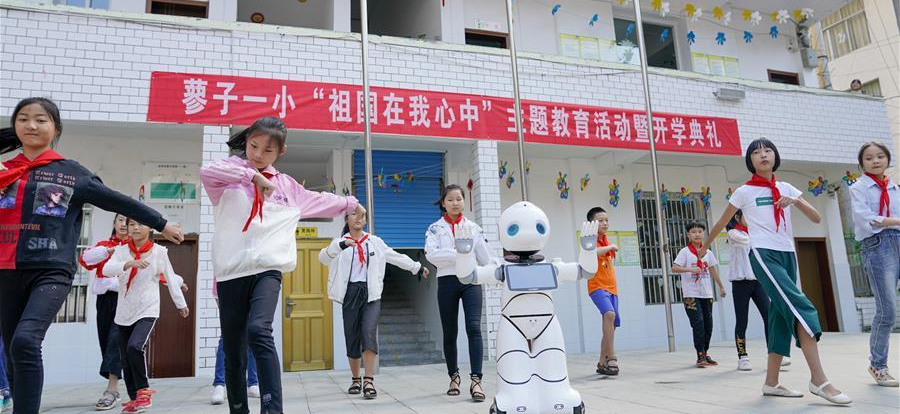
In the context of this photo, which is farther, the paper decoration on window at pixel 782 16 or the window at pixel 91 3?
the paper decoration on window at pixel 782 16

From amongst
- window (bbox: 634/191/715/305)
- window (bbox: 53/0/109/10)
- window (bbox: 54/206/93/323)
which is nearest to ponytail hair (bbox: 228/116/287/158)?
window (bbox: 54/206/93/323)

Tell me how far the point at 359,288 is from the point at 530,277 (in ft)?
6.36

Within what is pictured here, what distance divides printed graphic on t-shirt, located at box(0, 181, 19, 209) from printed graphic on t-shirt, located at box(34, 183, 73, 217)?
3.1 inches

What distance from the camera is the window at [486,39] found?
970 cm

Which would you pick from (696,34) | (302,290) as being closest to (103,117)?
(302,290)

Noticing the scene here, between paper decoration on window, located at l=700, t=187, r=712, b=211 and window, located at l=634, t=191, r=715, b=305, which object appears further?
paper decoration on window, located at l=700, t=187, r=712, b=211

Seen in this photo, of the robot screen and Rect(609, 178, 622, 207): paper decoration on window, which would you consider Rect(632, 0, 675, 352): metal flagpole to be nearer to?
Rect(609, 178, 622, 207): paper decoration on window

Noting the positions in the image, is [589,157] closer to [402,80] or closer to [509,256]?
[402,80]

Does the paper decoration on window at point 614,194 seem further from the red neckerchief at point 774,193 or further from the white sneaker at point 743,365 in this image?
the red neckerchief at point 774,193

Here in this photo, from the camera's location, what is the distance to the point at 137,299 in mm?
4297

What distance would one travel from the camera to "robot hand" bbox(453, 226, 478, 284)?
123 inches

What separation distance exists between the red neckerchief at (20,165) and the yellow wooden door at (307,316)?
18.1 feet

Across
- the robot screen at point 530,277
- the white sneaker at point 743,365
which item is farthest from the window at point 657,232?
the robot screen at point 530,277

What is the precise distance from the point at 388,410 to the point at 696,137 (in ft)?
23.7
